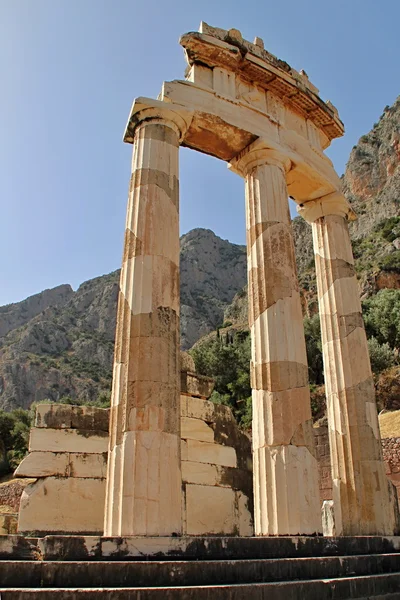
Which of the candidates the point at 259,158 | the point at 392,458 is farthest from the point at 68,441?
the point at 392,458

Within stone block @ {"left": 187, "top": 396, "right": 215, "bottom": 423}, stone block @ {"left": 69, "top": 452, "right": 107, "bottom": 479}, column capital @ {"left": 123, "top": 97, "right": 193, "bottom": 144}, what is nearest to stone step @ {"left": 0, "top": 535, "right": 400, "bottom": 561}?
stone block @ {"left": 69, "top": 452, "right": 107, "bottom": 479}

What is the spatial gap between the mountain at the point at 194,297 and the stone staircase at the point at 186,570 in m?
64.2

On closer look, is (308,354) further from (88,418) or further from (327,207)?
(88,418)

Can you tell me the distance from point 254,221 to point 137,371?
488 centimetres

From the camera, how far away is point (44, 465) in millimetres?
10523

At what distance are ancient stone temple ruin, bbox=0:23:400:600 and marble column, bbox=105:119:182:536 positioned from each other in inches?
1.1

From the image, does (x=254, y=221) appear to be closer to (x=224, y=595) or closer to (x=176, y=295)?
(x=176, y=295)

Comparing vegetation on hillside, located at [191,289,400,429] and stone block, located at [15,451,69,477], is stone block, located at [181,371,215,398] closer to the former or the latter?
stone block, located at [15,451,69,477]

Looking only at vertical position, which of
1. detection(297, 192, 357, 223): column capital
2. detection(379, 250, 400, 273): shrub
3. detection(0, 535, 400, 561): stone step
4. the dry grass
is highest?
detection(379, 250, 400, 273): shrub

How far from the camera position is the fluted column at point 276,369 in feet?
29.9

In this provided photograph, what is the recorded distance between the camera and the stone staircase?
17.7 ft

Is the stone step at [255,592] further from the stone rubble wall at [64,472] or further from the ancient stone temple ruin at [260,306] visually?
the stone rubble wall at [64,472]

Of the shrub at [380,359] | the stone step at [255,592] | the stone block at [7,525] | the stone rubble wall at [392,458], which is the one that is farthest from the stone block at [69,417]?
the shrub at [380,359]

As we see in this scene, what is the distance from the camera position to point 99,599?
5027 millimetres
